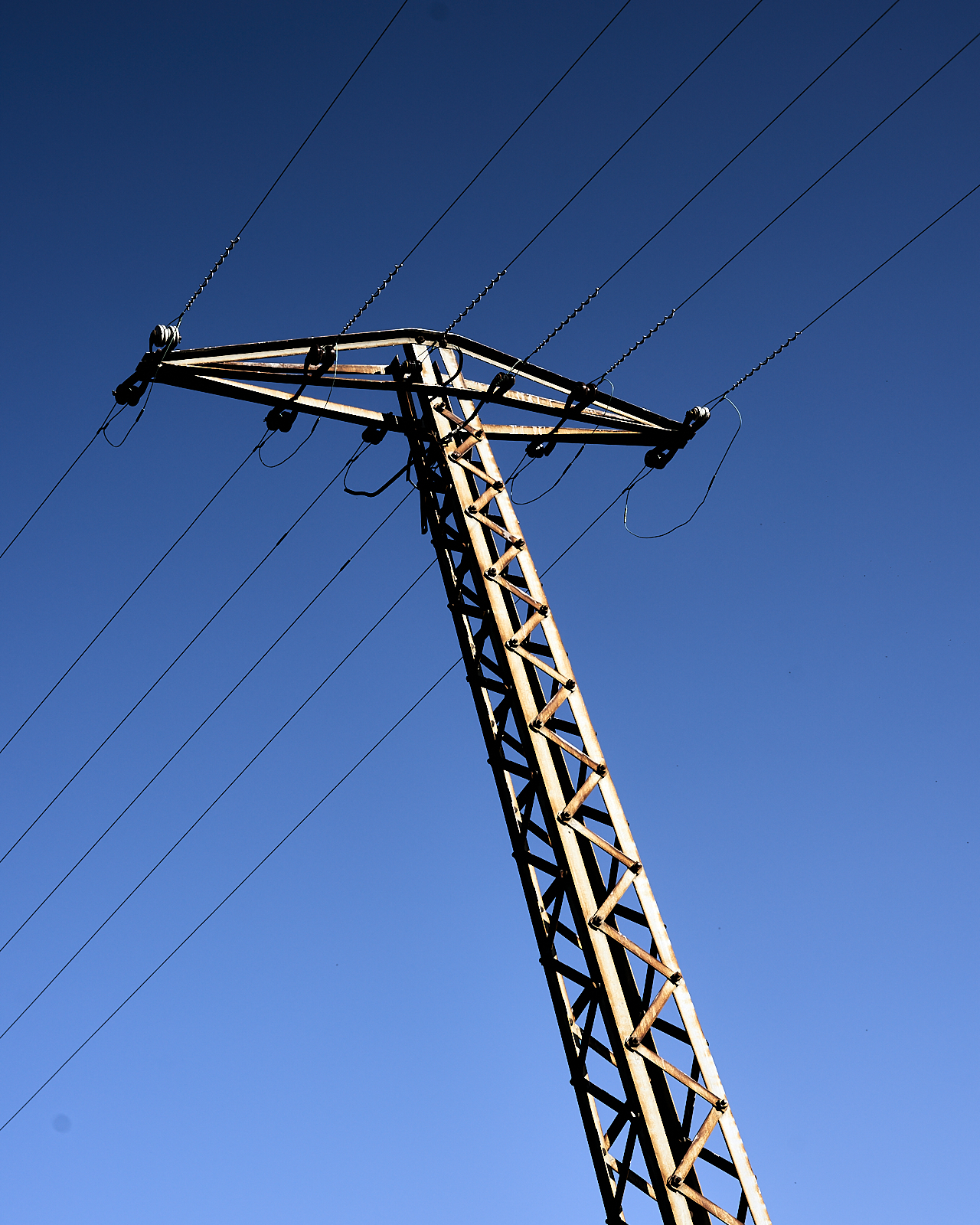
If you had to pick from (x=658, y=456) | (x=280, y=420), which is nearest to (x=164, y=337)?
(x=280, y=420)

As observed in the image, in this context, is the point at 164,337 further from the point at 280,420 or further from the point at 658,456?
the point at 658,456

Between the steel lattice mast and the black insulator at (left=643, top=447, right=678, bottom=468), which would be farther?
the black insulator at (left=643, top=447, right=678, bottom=468)

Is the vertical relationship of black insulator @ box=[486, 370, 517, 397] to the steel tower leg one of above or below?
above

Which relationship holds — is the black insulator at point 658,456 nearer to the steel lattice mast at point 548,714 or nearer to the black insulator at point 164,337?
the steel lattice mast at point 548,714

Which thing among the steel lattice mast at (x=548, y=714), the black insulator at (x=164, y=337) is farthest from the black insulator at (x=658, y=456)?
the black insulator at (x=164, y=337)

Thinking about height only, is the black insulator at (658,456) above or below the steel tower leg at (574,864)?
above

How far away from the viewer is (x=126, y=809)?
14.0 m

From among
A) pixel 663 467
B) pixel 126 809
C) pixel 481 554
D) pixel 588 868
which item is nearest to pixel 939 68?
pixel 663 467

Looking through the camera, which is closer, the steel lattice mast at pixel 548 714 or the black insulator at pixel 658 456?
the steel lattice mast at pixel 548 714

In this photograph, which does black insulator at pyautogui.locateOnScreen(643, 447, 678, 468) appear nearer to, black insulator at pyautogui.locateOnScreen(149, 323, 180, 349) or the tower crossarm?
the tower crossarm

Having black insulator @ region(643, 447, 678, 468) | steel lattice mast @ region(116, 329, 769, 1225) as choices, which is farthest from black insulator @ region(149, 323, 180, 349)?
black insulator @ region(643, 447, 678, 468)

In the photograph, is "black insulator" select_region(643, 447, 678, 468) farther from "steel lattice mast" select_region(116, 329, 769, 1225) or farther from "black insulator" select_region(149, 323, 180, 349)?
"black insulator" select_region(149, 323, 180, 349)

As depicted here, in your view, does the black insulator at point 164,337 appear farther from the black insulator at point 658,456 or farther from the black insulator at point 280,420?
the black insulator at point 658,456

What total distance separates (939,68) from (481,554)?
4.87 m
